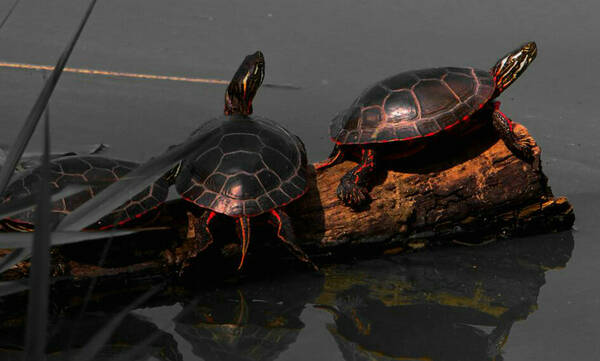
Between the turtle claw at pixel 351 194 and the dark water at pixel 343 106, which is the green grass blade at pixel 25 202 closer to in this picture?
the dark water at pixel 343 106

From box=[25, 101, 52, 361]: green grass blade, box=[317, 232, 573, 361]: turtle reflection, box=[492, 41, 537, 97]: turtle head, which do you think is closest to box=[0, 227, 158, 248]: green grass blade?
box=[25, 101, 52, 361]: green grass blade

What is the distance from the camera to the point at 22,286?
1868 mm

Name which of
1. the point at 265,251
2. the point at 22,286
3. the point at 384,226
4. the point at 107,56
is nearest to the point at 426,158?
the point at 384,226

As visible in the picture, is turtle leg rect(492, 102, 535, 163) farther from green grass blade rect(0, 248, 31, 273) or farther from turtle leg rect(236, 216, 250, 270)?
green grass blade rect(0, 248, 31, 273)

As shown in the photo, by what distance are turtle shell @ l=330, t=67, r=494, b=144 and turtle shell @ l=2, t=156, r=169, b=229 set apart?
1151 mm

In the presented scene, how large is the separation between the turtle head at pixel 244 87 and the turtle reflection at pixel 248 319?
3.91ft

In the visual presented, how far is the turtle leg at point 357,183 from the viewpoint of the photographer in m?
3.68

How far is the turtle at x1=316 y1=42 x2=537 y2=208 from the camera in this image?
3777 millimetres

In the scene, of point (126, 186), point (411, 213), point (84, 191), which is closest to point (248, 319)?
point (84, 191)

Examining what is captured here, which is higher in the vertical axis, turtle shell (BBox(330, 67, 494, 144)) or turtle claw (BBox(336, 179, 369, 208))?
turtle shell (BBox(330, 67, 494, 144))

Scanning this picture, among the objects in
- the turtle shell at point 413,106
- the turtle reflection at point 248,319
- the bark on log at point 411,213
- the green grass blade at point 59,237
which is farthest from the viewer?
the turtle shell at point 413,106

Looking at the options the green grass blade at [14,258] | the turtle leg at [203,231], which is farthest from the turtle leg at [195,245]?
the green grass blade at [14,258]

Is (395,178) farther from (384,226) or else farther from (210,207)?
(210,207)

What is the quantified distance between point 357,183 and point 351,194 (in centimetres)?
7
